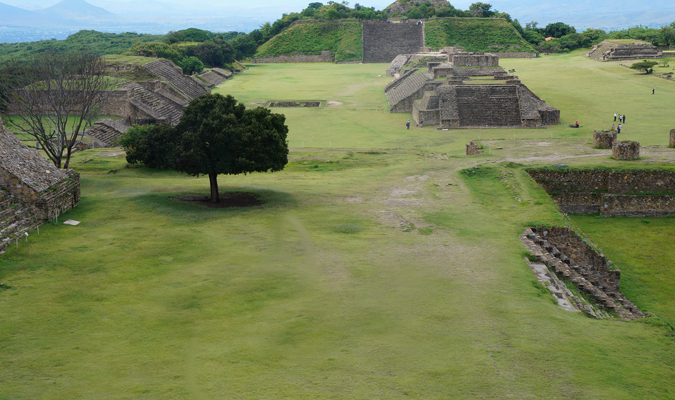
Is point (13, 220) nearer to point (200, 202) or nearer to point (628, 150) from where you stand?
point (200, 202)

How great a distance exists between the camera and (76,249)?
17.1 m

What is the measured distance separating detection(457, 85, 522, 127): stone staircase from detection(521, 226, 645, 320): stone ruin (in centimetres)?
2826

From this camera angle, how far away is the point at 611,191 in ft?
95.6


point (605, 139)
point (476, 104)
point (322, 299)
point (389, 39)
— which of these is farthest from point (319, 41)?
point (322, 299)

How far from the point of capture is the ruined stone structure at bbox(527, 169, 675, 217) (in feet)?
92.9

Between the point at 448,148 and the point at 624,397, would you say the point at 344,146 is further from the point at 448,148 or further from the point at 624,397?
the point at 624,397

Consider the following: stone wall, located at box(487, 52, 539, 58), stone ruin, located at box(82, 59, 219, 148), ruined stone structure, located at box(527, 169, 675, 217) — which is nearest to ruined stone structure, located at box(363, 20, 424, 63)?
stone wall, located at box(487, 52, 539, 58)

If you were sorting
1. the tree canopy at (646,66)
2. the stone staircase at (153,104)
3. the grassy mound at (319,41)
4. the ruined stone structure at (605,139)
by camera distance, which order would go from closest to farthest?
the ruined stone structure at (605,139) < the stone staircase at (153,104) < the tree canopy at (646,66) < the grassy mound at (319,41)

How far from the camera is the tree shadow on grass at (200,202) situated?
2184cm

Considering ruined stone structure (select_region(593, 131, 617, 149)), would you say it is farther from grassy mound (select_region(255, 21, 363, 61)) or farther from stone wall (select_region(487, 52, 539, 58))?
grassy mound (select_region(255, 21, 363, 61))

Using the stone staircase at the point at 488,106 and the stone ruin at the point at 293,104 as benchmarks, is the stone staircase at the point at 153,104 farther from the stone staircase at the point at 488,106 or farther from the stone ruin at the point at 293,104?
the stone staircase at the point at 488,106

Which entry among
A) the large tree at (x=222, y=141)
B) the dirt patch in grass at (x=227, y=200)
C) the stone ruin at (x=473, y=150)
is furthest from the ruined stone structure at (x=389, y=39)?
the large tree at (x=222, y=141)

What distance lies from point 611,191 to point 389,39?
8882cm

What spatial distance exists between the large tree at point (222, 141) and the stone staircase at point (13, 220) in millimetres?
5955
